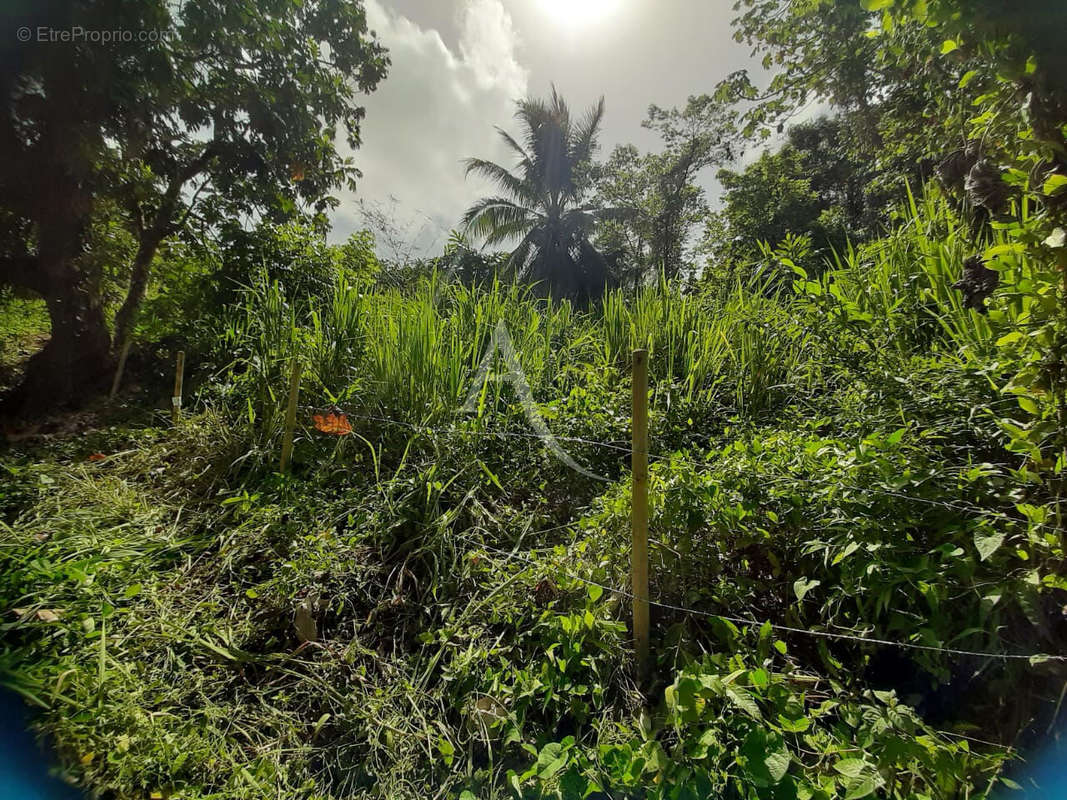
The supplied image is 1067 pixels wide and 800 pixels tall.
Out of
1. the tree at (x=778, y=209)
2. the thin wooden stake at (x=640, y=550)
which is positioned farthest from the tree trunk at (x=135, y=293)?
the tree at (x=778, y=209)

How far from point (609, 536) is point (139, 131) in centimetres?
558

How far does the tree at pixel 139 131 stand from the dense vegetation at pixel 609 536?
18 cm

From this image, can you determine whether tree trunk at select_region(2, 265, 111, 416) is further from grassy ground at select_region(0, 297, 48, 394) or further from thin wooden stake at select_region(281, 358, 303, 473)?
thin wooden stake at select_region(281, 358, 303, 473)

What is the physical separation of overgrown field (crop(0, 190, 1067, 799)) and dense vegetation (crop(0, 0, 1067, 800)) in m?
0.01

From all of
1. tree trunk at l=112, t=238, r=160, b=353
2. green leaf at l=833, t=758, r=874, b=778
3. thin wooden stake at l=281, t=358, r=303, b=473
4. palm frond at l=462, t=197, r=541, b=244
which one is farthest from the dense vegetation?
palm frond at l=462, t=197, r=541, b=244

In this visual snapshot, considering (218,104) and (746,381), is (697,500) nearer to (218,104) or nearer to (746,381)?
(746,381)

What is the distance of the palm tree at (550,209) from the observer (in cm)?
1331

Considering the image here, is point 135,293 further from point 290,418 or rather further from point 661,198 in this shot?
point 661,198

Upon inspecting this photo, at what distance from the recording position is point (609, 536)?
1.62 metres

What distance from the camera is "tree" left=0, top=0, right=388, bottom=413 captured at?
3455mm

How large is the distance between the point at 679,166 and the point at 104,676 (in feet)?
51.3

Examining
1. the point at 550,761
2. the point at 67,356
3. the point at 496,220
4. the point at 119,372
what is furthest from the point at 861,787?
the point at 496,220

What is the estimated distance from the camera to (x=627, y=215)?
13867mm

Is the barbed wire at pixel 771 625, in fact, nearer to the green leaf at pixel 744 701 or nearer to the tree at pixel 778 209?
the green leaf at pixel 744 701
